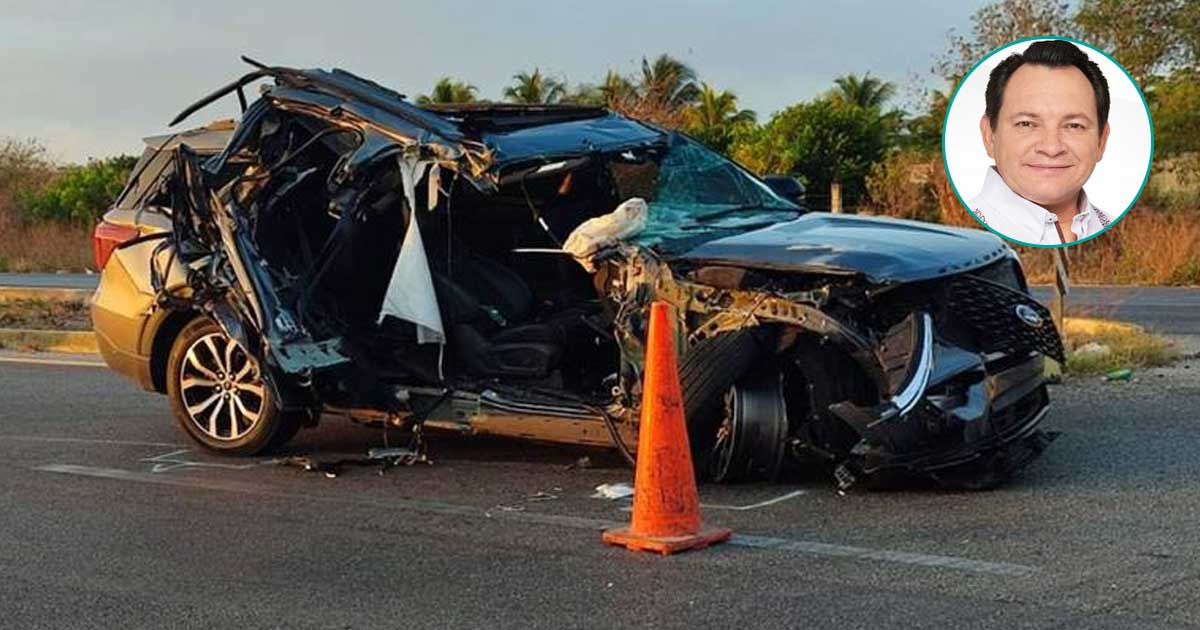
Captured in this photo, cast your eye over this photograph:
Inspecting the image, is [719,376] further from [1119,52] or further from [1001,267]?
[1119,52]

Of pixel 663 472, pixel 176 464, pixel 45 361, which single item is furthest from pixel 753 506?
pixel 45 361

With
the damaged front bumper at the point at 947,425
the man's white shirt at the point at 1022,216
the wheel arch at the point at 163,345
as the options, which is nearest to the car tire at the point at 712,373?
the damaged front bumper at the point at 947,425

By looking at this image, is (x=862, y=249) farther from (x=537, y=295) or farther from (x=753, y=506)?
(x=537, y=295)

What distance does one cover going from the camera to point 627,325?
23.5 feet

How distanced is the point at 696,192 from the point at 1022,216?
94.2 inches

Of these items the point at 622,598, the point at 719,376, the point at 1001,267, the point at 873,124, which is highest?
the point at 873,124

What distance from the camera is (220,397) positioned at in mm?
8453

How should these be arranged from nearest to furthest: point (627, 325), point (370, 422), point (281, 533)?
point (281, 533), point (627, 325), point (370, 422)

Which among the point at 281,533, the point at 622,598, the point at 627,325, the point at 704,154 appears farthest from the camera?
the point at 704,154

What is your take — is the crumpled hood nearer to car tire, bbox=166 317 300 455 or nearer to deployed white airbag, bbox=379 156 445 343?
deployed white airbag, bbox=379 156 445 343

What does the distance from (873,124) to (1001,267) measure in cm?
2500

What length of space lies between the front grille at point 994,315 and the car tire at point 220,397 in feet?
12.3

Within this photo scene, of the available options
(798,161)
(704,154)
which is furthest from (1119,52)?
(704,154)

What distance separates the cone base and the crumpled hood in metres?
1.31
